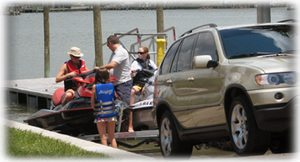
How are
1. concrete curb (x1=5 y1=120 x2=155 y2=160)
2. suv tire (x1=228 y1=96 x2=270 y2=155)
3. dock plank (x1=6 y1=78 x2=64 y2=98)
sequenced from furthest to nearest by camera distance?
dock plank (x1=6 y1=78 x2=64 y2=98) < concrete curb (x1=5 y1=120 x2=155 y2=160) < suv tire (x1=228 y1=96 x2=270 y2=155)

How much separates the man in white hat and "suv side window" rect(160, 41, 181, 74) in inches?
121

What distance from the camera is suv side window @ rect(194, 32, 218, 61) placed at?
917 cm

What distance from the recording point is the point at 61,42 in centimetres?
6831

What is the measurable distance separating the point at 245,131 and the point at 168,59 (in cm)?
274

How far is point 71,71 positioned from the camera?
1376 centimetres

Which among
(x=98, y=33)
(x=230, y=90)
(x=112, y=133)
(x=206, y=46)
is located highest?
(x=98, y=33)

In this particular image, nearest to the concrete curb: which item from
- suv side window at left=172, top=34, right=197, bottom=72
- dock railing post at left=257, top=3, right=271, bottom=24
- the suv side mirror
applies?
the suv side mirror

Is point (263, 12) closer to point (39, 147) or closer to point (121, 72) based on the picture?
point (121, 72)

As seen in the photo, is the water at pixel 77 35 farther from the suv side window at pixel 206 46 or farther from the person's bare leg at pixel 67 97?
the suv side window at pixel 206 46

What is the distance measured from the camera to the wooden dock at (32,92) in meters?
23.7

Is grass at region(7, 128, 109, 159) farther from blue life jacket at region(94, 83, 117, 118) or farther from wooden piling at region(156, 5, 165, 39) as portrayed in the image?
wooden piling at region(156, 5, 165, 39)

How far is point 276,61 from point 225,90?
699 mm

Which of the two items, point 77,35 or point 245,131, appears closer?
point 245,131

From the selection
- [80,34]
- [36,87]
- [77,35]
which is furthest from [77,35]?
[36,87]
